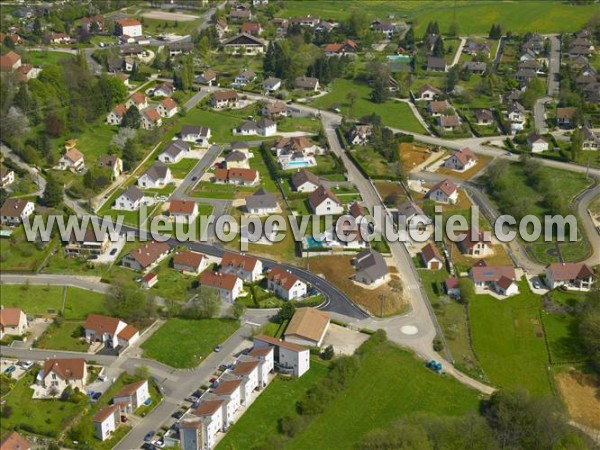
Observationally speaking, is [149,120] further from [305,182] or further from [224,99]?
[305,182]

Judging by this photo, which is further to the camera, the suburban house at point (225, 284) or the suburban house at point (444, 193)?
the suburban house at point (444, 193)

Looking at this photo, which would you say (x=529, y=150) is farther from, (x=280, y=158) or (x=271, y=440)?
(x=271, y=440)

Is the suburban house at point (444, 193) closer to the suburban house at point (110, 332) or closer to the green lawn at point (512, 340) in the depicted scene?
the green lawn at point (512, 340)

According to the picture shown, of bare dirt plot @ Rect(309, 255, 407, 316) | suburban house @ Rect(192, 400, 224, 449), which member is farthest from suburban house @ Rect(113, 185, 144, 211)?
suburban house @ Rect(192, 400, 224, 449)

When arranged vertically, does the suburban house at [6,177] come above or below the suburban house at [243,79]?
above

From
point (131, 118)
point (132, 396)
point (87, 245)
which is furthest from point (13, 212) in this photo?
point (132, 396)

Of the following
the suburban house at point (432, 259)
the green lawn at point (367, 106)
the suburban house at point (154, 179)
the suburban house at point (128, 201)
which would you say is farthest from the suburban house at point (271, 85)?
the suburban house at point (432, 259)

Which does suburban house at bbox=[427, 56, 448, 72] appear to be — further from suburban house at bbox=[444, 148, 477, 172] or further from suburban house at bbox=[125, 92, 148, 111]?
suburban house at bbox=[125, 92, 148, 111]
